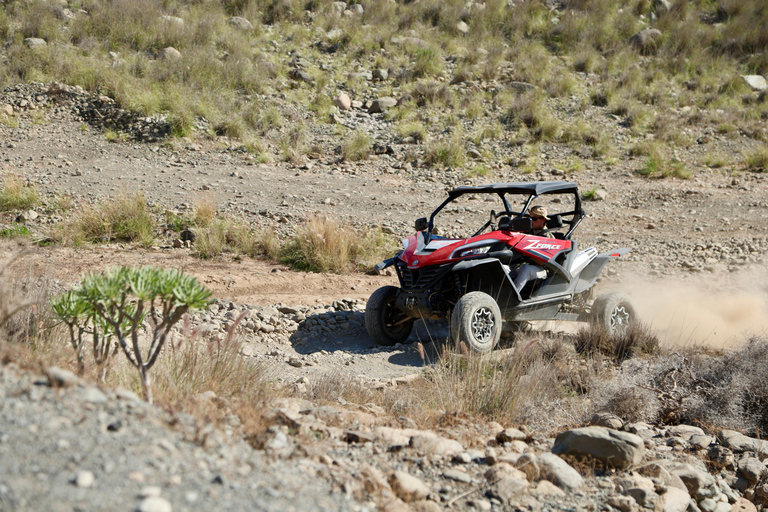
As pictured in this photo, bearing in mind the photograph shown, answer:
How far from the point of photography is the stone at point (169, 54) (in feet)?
55.6

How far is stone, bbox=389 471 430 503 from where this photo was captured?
2.72 metres

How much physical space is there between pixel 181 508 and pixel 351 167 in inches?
505

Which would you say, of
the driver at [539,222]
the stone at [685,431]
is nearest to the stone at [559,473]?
the stone at [685,431]

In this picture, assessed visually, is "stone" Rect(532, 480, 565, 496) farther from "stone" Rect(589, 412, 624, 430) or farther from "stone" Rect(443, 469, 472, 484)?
"stone" Rect(589, 412, 624, 430)

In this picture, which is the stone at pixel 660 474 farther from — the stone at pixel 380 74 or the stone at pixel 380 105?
the stone at pixel 380 74

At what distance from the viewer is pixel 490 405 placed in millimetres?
4258

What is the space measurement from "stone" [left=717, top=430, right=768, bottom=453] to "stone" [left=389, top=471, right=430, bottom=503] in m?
2.61

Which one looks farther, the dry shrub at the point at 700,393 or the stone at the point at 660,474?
the dry shrub at the point at 700,393

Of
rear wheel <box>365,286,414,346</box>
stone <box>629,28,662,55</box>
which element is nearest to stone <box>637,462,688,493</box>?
rear wheel <box>365,286,414,346</box>

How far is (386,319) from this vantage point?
22.7 ft

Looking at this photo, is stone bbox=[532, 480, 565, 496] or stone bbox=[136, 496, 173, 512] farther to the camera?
stone bbox=[532, 480, 565, 496]

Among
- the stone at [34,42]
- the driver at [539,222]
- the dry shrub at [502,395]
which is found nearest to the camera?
the dry shrub at [502,395]

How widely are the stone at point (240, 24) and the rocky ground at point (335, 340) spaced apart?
6.00m

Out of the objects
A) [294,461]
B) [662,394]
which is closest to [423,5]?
[662,394]
